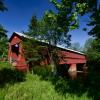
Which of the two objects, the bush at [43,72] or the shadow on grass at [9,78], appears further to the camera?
the bush at [43,72]

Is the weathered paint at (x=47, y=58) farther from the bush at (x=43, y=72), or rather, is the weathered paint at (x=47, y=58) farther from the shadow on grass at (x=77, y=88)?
the shadow on grass at (x=77, y=88)

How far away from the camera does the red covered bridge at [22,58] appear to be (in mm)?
32031

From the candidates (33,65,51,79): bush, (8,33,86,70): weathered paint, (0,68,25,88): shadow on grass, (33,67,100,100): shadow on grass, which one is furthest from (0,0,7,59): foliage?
(8,33,86,70): weathered paint

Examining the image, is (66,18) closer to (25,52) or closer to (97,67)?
(25,52)

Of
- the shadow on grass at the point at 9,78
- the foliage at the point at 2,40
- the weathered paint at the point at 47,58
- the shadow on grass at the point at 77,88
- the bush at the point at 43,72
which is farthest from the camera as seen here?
the weathered paint at the point at 47,58

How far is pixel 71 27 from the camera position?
973 cm

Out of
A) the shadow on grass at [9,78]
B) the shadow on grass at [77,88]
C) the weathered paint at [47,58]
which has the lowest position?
the shadow on grass at [77,88]

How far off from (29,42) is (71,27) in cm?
1683

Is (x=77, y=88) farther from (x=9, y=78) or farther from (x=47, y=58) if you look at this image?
(x=47, y=58)

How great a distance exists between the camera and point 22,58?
31.8m

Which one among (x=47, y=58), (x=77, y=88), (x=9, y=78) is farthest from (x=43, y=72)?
(x=77, y=88)

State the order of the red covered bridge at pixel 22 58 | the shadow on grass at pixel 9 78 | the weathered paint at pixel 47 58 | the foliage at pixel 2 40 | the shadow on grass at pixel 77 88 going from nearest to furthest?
the shadow on grass at pixel 77 88, the foliage at pixel 2 40, the shadow on grass at pixel 9 78, the weathered paint at pixel 47 58, the red covered bridge at pixel 22 58

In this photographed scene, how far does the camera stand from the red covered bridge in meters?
32.0

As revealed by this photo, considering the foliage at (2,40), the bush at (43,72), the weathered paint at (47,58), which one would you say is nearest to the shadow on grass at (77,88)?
the foliage at (2,40)
